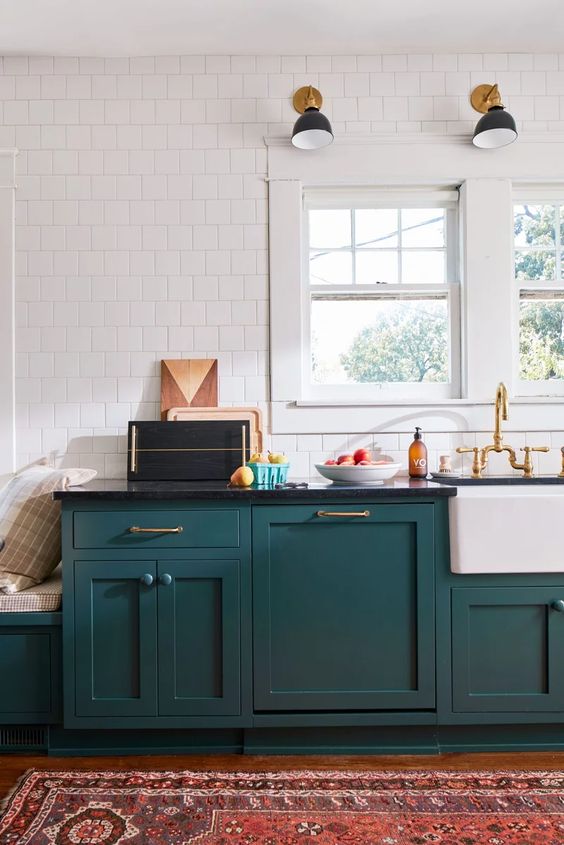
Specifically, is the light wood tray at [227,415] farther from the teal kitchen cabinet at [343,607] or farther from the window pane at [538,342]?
the window pane at [538,342]

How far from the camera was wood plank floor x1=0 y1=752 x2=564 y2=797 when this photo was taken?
229 centimetres

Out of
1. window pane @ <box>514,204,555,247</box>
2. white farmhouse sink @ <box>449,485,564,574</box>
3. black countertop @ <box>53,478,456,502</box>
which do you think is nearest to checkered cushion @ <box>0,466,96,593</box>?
black countertop @ <box>53,478,456,502</box>

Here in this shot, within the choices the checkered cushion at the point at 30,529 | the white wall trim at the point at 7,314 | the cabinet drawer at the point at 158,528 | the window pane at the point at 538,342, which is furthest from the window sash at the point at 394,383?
the white wall trim at the point at 7,314

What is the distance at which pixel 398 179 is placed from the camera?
3.14 meters

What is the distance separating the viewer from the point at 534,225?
3.27 m

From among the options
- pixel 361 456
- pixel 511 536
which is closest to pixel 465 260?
pixel 361 456

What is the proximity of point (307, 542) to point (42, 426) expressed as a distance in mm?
1530

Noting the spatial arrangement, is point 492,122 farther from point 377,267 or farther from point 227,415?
point 227,415

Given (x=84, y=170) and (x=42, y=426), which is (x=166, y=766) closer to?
(x=42, y=426)

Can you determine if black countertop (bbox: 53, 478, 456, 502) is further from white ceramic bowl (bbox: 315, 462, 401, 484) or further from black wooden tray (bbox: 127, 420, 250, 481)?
black wooden tray (bbox: 127, 420, 250, 481)

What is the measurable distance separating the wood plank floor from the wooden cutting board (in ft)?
4.86

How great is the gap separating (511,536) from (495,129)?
184 centimetres

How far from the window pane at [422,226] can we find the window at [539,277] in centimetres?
39

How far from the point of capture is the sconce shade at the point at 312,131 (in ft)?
9.39
